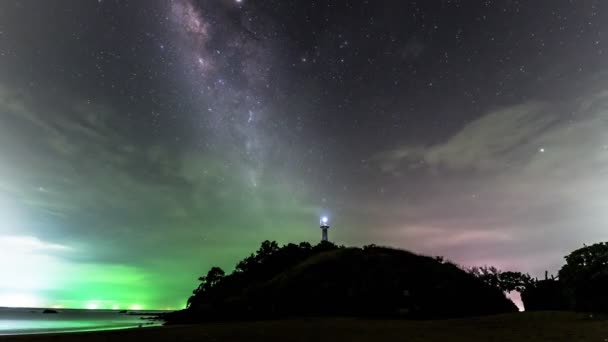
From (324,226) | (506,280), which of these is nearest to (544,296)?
(506,280)

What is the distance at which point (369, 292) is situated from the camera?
114 ft

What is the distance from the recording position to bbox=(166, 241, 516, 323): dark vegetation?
33.1 m

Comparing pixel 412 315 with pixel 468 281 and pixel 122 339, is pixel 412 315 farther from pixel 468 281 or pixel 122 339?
pixel 122 339

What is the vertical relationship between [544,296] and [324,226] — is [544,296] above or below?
below

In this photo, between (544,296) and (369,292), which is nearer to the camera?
(544,296)

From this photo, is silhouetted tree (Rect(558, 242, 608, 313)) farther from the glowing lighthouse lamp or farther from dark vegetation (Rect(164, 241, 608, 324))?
the glowing lighthouse lamp

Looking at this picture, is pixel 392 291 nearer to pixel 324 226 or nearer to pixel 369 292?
pixel 369 292

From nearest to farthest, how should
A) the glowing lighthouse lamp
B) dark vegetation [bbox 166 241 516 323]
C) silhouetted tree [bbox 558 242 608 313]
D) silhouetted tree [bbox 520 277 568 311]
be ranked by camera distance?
silhouetted tree [bbox 558 242 608 313] → silhouetted tree [bbox 520 277 568 311] → dark vegetation [bbox 166 241 516 323] → the glowing lighthouse lamp

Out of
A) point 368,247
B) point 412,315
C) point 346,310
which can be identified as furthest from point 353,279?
point 368,247

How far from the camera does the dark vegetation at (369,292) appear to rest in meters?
33.1

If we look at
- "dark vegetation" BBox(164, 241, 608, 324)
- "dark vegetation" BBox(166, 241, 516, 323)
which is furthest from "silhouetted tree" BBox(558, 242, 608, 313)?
"dark vegetation" BBox(166, 241, 516, 323)

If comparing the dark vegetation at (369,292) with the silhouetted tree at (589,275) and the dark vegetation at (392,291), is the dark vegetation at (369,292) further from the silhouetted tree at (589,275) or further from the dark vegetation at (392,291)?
the silhouetted tree at (589,275)

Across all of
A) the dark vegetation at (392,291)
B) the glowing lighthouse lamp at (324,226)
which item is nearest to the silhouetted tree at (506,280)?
the dark vegetation at (392,291)

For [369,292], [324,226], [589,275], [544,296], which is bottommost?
[544,296]
